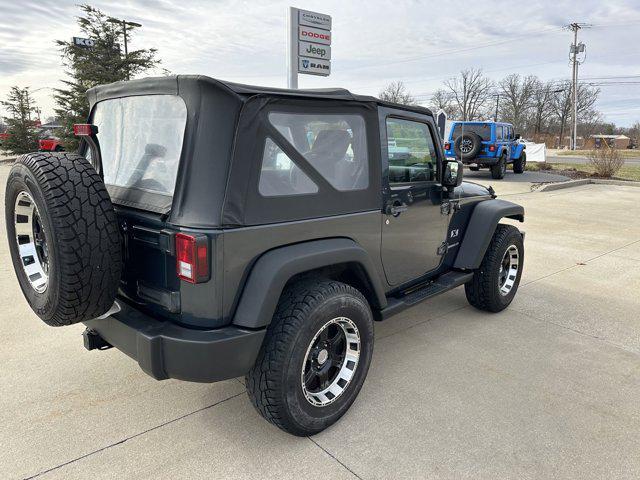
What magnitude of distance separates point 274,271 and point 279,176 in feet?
1.65

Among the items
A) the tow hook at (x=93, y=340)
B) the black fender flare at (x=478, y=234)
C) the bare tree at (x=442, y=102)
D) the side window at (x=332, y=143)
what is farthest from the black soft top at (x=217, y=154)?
the bare tree at (x=442, y=102)

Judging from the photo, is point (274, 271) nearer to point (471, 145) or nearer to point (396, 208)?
point (396, 208)

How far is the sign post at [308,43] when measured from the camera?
7.33 metres

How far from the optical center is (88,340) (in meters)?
2.62

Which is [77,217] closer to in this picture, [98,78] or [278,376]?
[278,376]

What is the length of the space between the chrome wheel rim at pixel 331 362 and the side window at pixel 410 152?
1040mm

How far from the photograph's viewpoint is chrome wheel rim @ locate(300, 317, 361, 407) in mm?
2549

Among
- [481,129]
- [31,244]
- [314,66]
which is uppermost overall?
[314,66]

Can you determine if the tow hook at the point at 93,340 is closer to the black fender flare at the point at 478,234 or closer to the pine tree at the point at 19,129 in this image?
the black fender flare at the point at 478,234

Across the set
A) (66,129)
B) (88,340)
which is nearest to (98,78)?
(66,129)

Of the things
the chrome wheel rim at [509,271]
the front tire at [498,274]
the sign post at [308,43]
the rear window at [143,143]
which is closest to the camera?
the rear window at [143,143]

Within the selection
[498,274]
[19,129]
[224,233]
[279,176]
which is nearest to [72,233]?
[224,233]

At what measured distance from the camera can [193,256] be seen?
2045 millimetres

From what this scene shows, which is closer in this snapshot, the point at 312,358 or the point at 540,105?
the point at 312,358
